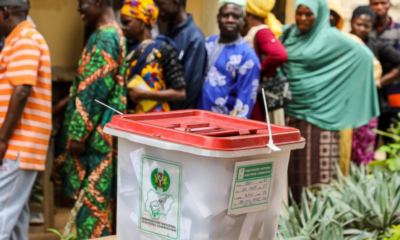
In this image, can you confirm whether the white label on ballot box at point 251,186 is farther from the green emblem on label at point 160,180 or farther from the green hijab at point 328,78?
the green hijab at point 328,78

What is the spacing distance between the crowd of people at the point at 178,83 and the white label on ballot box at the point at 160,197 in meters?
1.79

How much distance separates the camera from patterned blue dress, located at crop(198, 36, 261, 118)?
466cm

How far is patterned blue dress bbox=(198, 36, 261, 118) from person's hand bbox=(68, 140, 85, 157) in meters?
0.96

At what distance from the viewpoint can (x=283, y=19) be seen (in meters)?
6.65

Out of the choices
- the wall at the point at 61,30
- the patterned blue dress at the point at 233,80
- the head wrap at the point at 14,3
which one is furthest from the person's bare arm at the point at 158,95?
the wall at the point at 61,30

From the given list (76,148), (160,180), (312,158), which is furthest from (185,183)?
(312,158)

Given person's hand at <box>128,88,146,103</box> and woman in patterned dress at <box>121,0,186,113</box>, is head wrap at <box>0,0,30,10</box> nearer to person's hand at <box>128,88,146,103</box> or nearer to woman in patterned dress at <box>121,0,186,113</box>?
woman in patterned dress at <box>121,0,186,113</box>

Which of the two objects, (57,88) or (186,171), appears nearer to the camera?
(186,171)

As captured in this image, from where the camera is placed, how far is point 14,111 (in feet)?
12.6

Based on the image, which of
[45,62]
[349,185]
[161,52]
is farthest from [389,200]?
[45,62]

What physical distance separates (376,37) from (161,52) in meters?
2.83

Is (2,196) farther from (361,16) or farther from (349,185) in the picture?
(361,16)

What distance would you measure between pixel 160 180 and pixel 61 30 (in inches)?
134

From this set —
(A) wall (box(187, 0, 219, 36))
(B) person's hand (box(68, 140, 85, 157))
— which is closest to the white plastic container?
(B) person's hand (box(68, 140, 85, 157))
